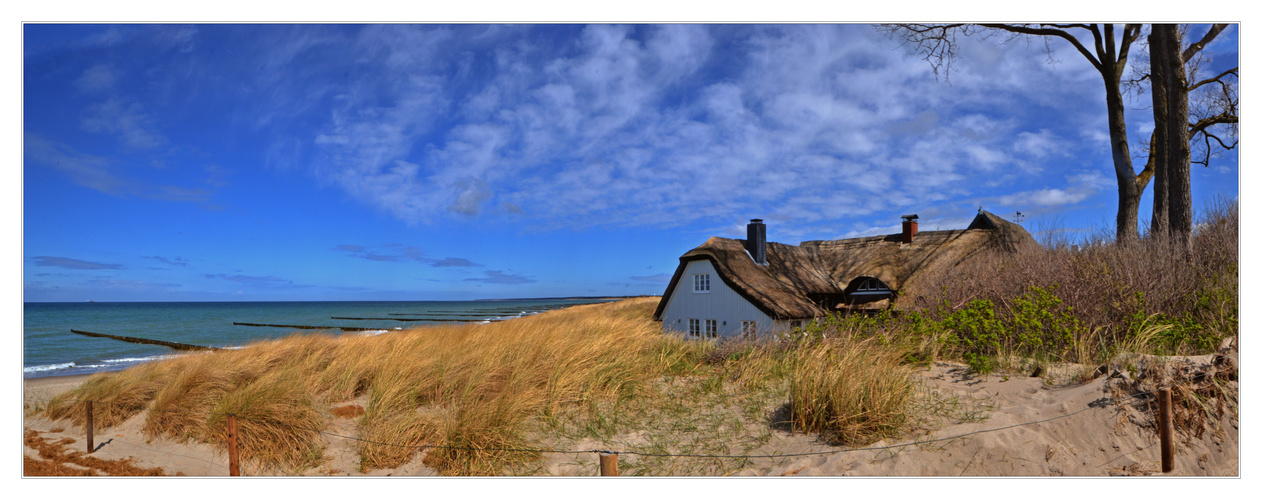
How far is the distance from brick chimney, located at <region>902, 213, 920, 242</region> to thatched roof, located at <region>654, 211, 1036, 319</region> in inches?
7.5

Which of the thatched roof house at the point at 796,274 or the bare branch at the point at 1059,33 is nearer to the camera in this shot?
the bare branch at the point at 1059,33

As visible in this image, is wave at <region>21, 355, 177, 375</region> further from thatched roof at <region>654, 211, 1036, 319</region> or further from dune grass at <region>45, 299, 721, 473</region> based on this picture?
thatched roof at <region>654, 211, 1036, 319</region>

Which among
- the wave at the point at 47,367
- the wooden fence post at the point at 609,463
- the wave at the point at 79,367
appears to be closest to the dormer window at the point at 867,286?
the wooden fence post at the point at 609,463

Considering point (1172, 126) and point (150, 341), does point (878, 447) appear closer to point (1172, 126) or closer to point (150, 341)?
point (1172, 126)

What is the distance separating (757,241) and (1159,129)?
895cm

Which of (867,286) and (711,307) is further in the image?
(867,286)

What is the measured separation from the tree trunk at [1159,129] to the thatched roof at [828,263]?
494 cm

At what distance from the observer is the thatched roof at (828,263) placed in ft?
47.6

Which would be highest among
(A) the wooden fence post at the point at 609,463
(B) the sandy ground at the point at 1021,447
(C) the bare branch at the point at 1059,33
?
(C) the bare branch at the point at 1059,33

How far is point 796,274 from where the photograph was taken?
16.3 meters

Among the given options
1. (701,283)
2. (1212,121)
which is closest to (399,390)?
(701,283)

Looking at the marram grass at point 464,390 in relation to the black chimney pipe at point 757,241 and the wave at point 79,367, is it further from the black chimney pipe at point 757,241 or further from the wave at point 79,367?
the wave at point 79,367

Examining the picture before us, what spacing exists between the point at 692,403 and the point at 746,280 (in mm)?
8711

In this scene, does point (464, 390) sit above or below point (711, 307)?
below
